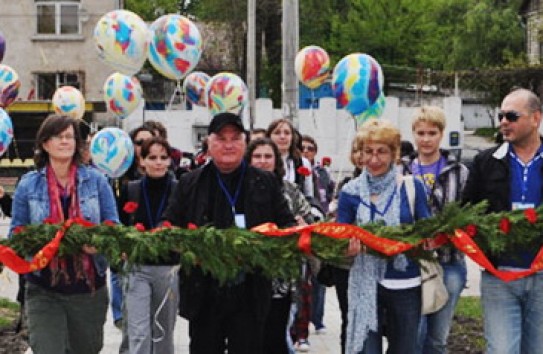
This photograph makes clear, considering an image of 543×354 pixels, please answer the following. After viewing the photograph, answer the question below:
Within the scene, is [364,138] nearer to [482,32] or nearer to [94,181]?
[94,181]

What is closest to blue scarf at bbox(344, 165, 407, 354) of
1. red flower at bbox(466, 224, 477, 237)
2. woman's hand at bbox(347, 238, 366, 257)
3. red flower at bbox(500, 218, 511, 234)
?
woman's hand at bbox(347, 238, 366, 257)

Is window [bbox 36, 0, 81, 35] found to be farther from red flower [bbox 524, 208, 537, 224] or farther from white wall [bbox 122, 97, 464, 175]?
red flower [bbox 524, 208, 537, 224]

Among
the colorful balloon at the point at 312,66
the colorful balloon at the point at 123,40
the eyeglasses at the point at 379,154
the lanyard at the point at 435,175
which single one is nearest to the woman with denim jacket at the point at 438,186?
the lanyard at the point at 435,175

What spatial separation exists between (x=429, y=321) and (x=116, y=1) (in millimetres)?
34623

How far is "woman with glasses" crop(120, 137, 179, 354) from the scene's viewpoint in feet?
24.8

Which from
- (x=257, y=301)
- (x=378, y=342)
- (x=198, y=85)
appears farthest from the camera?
(x=198, y=85)

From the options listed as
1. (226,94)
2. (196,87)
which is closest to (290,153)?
(226,94)

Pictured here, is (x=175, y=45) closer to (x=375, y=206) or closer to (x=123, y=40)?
(x=123, y=40)

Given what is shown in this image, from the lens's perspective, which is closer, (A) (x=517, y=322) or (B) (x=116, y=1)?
(A) (x=517, y=322)

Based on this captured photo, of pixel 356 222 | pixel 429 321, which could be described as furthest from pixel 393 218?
pixel 429 321

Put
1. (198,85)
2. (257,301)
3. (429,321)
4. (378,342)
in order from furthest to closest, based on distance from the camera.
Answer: (198,85) → (429,321) → (378,342) → (257,301)

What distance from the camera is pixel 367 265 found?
20.5 feet

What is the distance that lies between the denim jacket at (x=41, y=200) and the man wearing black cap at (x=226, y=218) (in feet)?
1.75

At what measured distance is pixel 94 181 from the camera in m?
6.48
